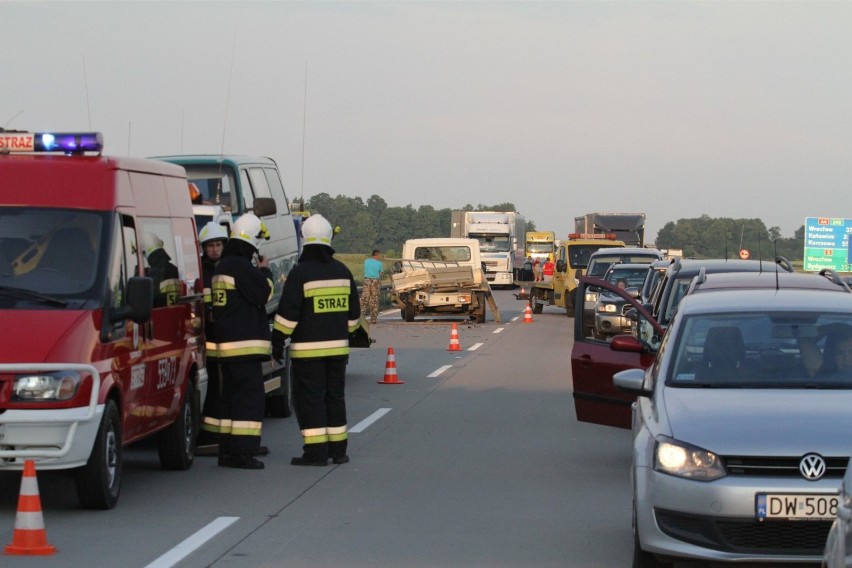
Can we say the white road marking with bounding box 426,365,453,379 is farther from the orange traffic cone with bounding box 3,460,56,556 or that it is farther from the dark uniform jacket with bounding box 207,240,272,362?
the orange traffic cone with bounding box 3,460,56,556

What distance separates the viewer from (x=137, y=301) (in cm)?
952

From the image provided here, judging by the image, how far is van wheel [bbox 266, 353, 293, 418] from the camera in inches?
615

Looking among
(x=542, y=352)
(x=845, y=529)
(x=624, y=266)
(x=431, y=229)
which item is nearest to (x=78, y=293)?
(x=845, y=529)

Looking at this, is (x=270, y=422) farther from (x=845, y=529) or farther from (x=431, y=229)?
(x=431, y=229)

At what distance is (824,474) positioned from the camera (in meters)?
6.87

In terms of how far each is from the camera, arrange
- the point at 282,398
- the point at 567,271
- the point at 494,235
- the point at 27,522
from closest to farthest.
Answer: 1. the point at 27,522
2. the point at 282,398
3. the point at 567,271
4. the point at 494,235

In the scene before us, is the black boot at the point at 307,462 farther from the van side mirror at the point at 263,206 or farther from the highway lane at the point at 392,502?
the van side mirror at the point at 263,206

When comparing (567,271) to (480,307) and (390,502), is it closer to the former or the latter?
(480,307)

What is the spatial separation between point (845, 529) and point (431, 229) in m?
142

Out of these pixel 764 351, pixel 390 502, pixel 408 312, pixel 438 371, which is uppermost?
pixel 764 351

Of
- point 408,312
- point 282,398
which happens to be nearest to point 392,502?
point 282,398

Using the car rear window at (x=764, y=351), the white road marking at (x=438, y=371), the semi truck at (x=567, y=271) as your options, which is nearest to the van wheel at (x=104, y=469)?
the car rear window at (x=764, y=351)

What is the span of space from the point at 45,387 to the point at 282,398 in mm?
6962

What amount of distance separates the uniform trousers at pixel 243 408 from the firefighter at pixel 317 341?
281mm
